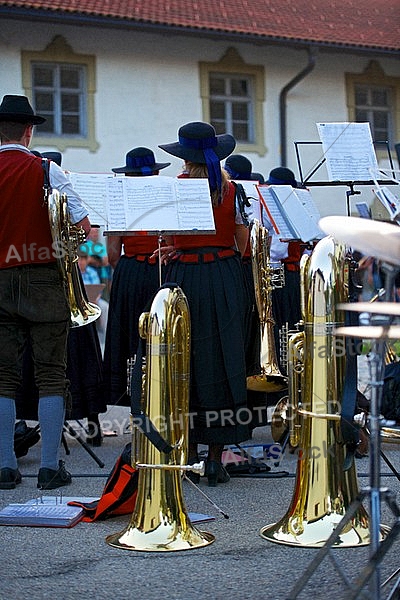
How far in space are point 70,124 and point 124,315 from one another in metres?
11.9

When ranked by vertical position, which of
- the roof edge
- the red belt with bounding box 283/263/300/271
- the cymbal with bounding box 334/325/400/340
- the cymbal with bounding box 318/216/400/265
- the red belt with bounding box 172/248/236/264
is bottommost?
the cymbal with bounding box 334/325/400/340

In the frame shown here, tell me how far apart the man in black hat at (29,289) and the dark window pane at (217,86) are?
14322mm

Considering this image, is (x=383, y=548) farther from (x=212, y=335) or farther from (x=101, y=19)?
(x=101, y=19)

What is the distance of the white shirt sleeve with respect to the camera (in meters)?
5.48

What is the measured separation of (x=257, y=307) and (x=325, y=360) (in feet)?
6.19

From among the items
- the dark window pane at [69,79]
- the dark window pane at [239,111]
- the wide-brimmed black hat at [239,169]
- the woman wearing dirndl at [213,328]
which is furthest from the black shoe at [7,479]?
the dark window pane at [239,111]

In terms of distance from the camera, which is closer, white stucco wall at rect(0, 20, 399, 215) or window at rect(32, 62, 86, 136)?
white stucco wall at rect(0, 20, 399, 215)

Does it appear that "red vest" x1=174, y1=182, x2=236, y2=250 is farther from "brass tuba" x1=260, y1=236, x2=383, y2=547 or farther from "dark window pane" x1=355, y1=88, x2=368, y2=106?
"dark window pane" x1=355, y1=88, x2=368, y2=106

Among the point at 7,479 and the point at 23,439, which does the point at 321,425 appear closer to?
the point at 7,479

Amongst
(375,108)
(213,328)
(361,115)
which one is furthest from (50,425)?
(375,108)

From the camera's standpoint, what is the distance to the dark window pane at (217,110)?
1967 centimetres

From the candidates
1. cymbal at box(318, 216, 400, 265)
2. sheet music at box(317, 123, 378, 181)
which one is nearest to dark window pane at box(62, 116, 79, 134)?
sheet music at box(317, 123, 378, 181)

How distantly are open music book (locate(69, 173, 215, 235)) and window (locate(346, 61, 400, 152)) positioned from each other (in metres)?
15.8

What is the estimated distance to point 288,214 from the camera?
6.83m
